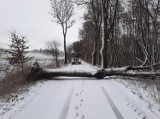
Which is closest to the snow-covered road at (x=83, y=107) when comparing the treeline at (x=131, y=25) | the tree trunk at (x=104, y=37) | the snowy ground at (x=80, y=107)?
the snowy ground at (x=80, y=107)

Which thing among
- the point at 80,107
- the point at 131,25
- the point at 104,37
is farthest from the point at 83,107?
the point at 131,25

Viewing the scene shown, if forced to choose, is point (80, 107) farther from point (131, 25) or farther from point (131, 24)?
point (131, 25)

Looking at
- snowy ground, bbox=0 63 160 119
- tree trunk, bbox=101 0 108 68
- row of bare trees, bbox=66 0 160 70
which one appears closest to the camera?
snowy ground, bbox=0 63 160 119

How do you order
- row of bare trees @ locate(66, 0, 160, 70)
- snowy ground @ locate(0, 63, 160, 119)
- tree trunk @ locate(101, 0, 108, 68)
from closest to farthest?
snowy ground @ locate(0, 63, 160, 119), row of bare trees @ locate(66, 0, 160, 70), tree trunk @ locate(101, 0, 108, 68)

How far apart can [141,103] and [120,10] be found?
1108 inches

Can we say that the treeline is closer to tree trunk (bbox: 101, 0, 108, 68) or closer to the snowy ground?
tree trunk (bbox: 101, 0, 108, 68)

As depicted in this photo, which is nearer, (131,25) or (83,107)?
(83,107)

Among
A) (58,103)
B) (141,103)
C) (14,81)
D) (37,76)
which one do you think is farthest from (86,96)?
(37,76)

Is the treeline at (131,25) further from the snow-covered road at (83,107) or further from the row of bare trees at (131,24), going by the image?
the snow-covered road at (83,107)

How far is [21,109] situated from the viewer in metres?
8.17

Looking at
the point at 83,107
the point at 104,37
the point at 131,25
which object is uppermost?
the point at 131,25

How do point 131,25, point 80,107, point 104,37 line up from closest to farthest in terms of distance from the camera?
point 80,107 → point 104,37 → point 131,25

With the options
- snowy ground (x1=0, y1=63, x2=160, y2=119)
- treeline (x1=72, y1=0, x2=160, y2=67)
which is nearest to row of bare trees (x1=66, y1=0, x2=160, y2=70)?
treeline (x1=72, y1=0, x2=160, y2=67)

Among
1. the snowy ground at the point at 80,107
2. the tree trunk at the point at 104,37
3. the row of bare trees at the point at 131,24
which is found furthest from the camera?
the tree trunk at the point at 104,37
